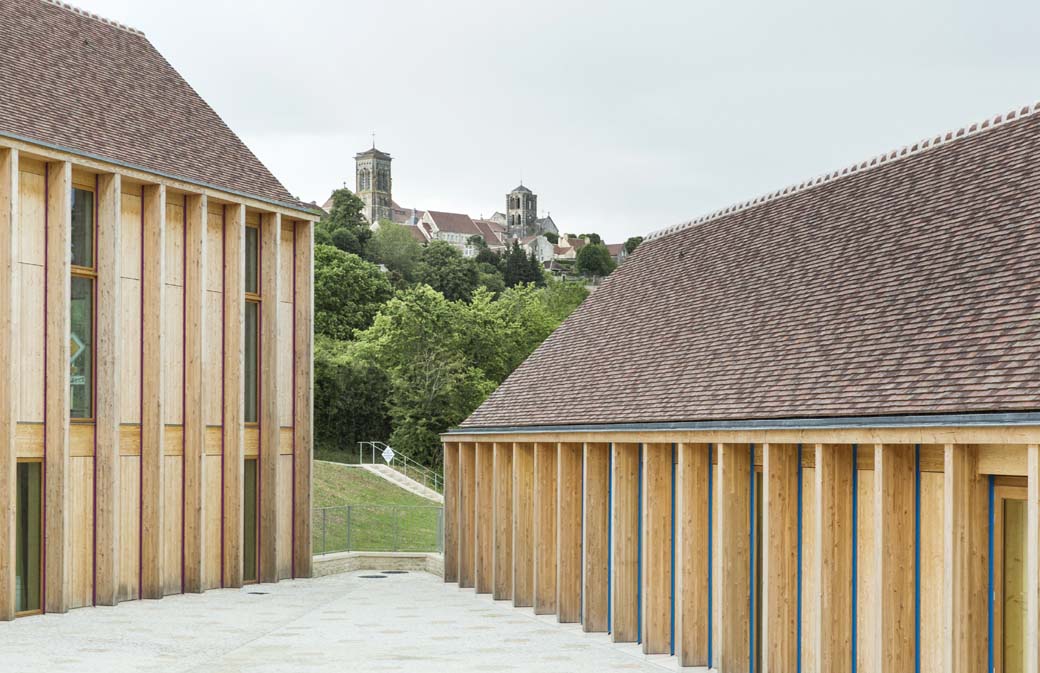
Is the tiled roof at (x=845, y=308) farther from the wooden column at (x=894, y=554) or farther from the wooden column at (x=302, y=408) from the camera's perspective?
the wooden column at (x=302, y=408)

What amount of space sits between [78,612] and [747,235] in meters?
11.7

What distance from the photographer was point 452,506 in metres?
26.4

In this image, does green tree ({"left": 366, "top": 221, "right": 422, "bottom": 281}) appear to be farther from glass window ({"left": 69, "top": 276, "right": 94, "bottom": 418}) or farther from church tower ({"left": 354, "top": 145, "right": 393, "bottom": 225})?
glass window ({"left": 69, "top": 276, "right": 94, "bottom": 418})

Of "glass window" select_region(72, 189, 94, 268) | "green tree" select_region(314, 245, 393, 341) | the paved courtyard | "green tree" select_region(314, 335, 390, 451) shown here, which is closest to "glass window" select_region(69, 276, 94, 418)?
"glass window" select_region(72, 189, 94, 268)

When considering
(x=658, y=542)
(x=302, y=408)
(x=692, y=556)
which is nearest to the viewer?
(x=692, y=556)

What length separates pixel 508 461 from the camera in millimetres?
23281

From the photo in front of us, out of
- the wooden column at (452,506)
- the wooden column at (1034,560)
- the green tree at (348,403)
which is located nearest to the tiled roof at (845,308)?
the wooden column at (1034,560)

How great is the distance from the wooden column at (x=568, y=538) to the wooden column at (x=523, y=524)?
1598 millimetres

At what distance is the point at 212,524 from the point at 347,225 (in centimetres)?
9211

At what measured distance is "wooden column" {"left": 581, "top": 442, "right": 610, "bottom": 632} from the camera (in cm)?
1905

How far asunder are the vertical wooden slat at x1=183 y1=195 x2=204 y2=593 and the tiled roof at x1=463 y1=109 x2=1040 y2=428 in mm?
5428

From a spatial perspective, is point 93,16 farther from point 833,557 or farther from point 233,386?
point 833,557

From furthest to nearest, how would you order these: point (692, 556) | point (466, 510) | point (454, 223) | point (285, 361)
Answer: point (454, 223), point (285, 361), point (466, 510), point (692, 556)

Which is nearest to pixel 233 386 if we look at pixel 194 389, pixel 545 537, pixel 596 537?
pixel 194 389
